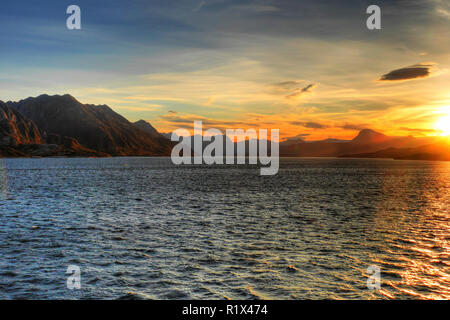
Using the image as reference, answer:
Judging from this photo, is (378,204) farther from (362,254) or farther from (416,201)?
(362,254)

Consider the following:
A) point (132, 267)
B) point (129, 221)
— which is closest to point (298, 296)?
point (132, 267)

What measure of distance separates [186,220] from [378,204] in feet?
115

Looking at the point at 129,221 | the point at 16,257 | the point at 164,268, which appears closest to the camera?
the point at 164,268

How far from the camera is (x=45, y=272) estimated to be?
2183 centimetres

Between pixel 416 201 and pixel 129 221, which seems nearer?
pixel 129 221

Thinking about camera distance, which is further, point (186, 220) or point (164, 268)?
point (186, 220)

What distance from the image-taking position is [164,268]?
2253 centimetres

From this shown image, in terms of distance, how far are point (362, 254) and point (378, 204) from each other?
3381 cm

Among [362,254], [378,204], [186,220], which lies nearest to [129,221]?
[186,220]
